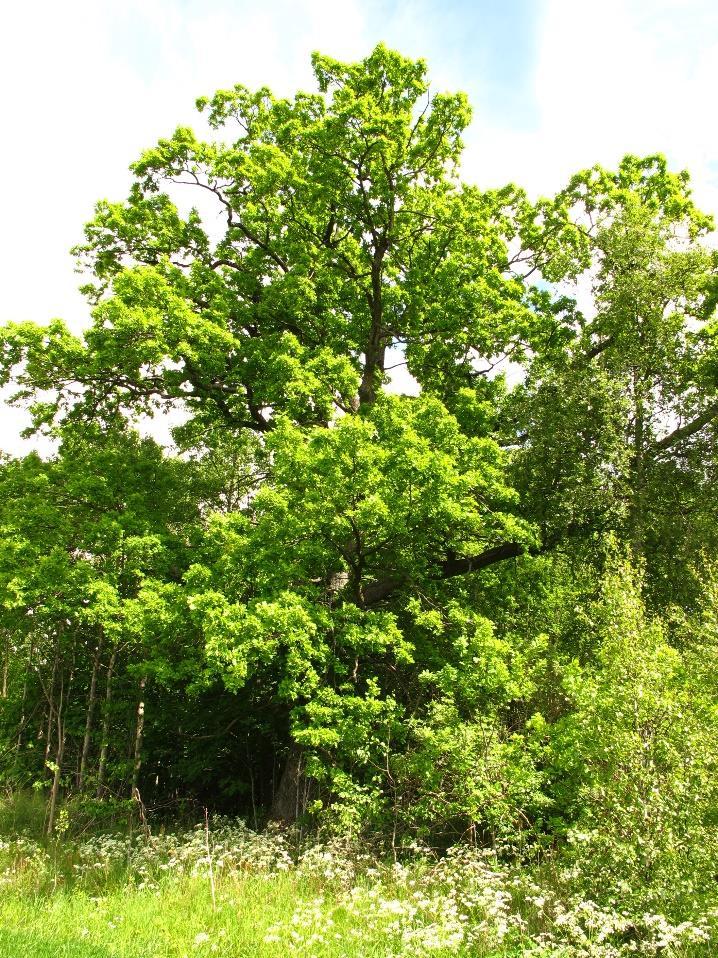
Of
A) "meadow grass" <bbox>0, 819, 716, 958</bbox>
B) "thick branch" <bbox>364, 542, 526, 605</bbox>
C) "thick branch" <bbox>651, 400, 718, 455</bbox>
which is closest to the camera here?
"meadow grass" <bbox>0, 819, 716, 958</bbox>

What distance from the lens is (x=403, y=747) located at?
1210 cm

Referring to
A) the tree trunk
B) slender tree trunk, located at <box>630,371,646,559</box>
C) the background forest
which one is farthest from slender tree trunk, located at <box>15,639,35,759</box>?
slender tree trunk, located at <box>630,371,646,559</box>

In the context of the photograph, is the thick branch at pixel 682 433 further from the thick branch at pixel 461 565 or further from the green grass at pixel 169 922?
the green grass at pixel 169 922

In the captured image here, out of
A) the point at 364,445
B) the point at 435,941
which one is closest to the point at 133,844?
the point at 435,941

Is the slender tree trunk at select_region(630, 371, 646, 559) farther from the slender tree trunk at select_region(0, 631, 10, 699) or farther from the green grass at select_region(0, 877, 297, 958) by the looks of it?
the slender tree trunk at select_region(0, 631, 10, 699)

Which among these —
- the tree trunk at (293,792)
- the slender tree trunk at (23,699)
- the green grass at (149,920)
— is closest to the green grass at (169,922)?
the green grass at (149,920)

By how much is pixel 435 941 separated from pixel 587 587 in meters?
8.10

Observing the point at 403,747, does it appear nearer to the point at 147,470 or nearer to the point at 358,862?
the point at 358,862

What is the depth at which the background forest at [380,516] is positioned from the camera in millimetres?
9656

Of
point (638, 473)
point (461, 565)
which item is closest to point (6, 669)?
point (461, 565)

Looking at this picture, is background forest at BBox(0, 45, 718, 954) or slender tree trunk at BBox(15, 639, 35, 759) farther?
slender tree trunk at BBox(15, 639, 35, 759)

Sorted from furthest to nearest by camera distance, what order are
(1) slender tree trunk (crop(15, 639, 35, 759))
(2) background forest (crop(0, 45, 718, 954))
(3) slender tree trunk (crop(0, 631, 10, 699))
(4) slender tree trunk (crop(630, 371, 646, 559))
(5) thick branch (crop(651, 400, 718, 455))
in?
(3) slender tree trunk (crop(0, 631, 10, 699)) → (1) slender tree trunk (crop(15, 639, 35, 759)) → (5) thick branch (crop(651, 400, 718, 455)) → (4) slender tree trunk (crop(630, 371, 646, 559)) → (2) background forest (crop(0, 45, 718, 954))

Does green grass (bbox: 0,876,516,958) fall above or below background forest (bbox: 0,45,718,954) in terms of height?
below

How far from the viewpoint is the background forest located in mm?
9656
